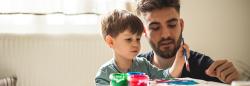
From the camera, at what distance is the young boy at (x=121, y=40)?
1037mm

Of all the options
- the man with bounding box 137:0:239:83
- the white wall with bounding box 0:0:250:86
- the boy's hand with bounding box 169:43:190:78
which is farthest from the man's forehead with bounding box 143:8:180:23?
the white wall with bounding box 0:0:250:86

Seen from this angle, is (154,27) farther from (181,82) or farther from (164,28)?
(181,82)

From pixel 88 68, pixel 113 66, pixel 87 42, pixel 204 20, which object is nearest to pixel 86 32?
pixel 87 42

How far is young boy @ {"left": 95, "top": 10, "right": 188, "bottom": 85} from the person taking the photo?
1.04 metres

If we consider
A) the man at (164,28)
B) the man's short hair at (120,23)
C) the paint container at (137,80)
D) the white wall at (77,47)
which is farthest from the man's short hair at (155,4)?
the white wall at (77,47)

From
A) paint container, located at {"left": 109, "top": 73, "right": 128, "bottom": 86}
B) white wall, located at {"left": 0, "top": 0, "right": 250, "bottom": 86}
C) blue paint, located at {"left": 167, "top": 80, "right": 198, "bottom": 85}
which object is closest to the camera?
paint container, located at {"left": 109, "top": 73, "right": 128, "bottom": 86}

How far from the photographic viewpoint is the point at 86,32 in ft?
6.30

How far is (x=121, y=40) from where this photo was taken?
1059 millimetres

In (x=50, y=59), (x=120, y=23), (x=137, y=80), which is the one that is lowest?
(x=50, y=59)

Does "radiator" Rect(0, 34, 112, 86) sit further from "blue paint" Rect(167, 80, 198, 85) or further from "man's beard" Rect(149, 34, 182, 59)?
"blue paint" Rect(167, 80, 198, 85)

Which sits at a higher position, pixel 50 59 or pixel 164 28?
pixel 164 28

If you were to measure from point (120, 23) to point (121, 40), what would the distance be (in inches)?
2.0

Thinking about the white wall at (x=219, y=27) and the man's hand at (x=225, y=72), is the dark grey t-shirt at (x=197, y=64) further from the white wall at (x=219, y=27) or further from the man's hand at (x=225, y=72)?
the white wall at (x=219, y=27)

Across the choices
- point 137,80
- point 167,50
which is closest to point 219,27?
Answer: point 167,50
